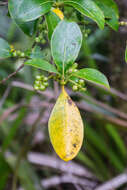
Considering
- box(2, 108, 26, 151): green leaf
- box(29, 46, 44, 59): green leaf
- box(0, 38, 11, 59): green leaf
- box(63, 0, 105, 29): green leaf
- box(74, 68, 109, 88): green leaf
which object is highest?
box(63, 0, 105, 29): green leaf

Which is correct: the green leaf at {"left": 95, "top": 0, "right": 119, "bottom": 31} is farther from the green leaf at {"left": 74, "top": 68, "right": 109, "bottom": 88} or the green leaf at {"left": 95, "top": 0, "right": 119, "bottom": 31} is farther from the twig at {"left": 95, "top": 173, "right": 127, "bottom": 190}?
the twig at {"left": 95, "top": 173, "right": 127, "bottom": 190}

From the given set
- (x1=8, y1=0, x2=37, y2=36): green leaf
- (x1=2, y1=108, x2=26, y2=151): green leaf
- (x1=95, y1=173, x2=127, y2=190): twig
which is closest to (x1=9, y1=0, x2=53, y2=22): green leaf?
(x1=8, y1=0, x2=37, y2=36): green leaf

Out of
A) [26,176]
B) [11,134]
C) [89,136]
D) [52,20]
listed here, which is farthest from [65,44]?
[89,136]

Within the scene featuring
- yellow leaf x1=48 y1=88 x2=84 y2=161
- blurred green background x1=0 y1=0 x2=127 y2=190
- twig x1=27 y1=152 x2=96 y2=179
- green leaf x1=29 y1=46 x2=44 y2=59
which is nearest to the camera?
yellow leaf x1=48 y1=88 x2=84 y2=161

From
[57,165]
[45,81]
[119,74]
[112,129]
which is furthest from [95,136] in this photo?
[45,81]

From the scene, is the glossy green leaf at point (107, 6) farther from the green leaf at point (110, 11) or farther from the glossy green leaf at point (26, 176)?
the glossy green leaf at point (26, 176)

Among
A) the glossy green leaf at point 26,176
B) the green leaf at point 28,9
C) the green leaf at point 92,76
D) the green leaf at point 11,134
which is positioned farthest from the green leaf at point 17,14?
the glossy green leaf at point 26,176

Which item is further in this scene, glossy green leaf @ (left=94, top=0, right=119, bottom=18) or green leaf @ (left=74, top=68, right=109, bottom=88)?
glossy green leaf @ (left=94, top=0, right=119, bottom=18)
